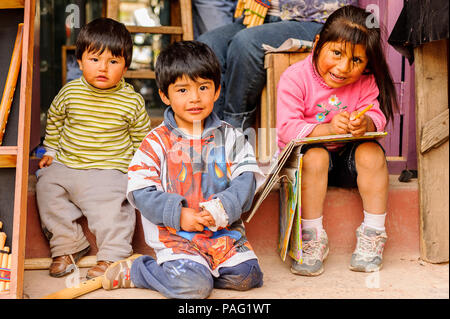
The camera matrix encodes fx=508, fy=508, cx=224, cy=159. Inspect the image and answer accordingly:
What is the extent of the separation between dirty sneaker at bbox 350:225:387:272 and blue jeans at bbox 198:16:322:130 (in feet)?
3.55

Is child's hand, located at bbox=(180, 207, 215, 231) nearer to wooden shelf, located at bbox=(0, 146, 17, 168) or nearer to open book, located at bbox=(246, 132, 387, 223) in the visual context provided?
open book, located at bbox=(246, 132, 387, 223)

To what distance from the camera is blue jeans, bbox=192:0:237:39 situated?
3512 millimetres

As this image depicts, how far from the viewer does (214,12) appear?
11.5 feet

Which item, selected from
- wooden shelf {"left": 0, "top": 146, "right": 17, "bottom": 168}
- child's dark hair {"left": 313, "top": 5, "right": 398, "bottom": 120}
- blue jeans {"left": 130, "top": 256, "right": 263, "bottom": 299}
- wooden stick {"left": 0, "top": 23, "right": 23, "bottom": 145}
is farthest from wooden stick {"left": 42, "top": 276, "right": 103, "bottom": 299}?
child's dark hair {"left": 313, "top": 5, "right": 398, "bottom": 120}

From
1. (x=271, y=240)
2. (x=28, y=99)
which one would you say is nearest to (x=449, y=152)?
(x=271, y=240)

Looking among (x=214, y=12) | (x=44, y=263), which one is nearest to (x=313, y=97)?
(x=44, y=263)

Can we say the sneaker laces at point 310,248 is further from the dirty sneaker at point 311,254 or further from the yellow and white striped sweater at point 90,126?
the yellow and white striped sweater at point 90,126

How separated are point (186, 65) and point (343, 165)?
0.83 m

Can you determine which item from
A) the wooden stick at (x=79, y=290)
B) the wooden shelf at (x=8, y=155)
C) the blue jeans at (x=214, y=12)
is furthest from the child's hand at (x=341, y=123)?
the blue jeans at (x=214, y=12)

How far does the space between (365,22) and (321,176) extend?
680 millimetres

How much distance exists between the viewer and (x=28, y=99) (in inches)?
74.3

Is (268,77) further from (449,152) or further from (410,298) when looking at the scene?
(410,298)

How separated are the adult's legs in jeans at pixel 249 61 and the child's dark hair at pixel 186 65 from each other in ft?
2.50
